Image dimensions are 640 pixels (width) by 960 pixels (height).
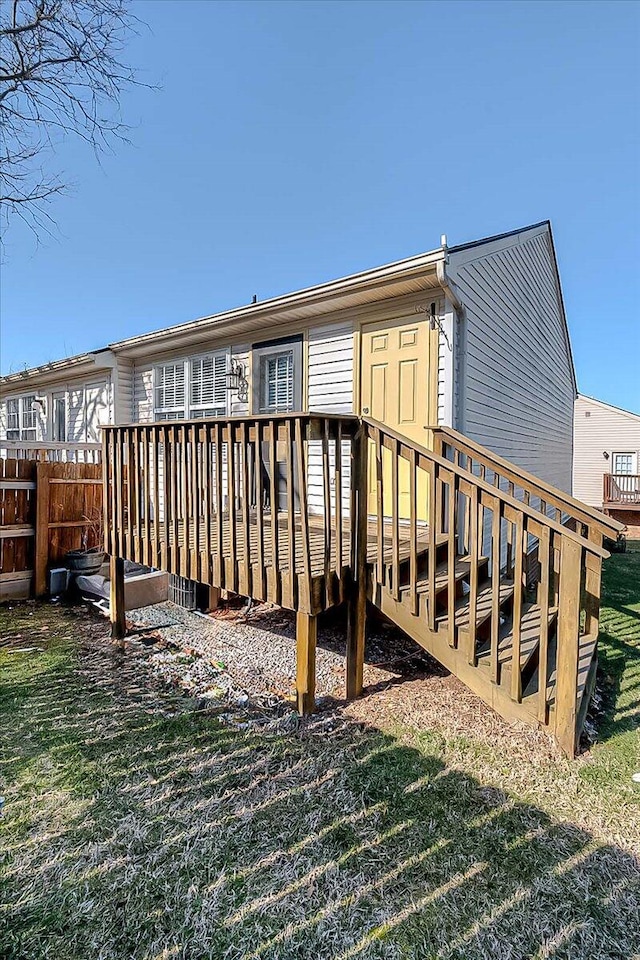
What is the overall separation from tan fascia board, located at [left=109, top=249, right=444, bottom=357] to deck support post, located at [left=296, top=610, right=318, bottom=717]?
331cm

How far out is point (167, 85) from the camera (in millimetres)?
7613

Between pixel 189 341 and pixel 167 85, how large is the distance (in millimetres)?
4472

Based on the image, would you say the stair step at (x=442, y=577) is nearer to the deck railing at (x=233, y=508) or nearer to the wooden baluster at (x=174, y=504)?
the deck railing at (x=233, y=508)

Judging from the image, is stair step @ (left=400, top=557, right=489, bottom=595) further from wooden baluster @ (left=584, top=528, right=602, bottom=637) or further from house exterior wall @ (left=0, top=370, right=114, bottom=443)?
house exterior wall @ (left=0, top=370, right=114, bottom=443)

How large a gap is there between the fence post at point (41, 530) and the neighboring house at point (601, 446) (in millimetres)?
22285

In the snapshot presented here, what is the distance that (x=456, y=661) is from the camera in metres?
2.95

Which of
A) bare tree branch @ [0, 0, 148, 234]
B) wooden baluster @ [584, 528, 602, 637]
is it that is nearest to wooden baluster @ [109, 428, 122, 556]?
wooden baluster @ [584, 528, 602, 637]

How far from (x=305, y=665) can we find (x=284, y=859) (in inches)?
49.6

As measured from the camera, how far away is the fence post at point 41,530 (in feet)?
20.0

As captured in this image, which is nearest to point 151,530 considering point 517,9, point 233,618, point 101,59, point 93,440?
point 233,618

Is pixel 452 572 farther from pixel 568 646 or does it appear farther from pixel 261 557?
pixel 261 557

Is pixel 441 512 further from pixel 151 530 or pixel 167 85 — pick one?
pixel 167 85

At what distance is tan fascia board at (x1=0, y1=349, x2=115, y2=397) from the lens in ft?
26.6

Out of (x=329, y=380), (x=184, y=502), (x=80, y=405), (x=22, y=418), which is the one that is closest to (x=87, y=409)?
(x=80, y=405)
